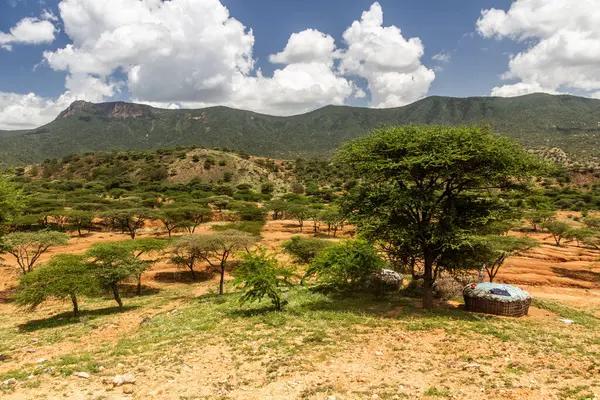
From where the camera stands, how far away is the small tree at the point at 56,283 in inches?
727

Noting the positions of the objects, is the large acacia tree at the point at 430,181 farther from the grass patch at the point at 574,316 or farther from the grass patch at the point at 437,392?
the grass patch at the point at 437,392

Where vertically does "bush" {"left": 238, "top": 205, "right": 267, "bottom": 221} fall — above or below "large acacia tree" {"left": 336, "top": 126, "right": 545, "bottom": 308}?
below

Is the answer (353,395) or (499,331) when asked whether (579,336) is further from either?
(353,395)

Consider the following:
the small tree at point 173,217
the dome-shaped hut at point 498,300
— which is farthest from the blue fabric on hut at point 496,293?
the small tree at point 173,217

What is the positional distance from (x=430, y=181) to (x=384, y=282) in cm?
845

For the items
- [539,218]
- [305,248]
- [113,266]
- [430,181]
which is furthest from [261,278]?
[539,218]

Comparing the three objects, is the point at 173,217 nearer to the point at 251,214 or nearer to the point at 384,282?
the point at 251,214

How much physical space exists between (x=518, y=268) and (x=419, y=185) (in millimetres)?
28077

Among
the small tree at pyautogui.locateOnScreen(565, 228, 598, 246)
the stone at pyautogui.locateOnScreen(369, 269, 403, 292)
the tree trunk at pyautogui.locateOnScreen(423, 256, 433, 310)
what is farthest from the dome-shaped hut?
the small tree at pyautogui.locateOnScreen(565, 228, 598, 246)

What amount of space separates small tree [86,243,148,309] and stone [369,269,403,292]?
15.9 metres

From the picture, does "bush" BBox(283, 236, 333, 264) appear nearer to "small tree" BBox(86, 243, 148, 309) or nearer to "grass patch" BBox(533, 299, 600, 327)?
"small tree" BBox(86, 243, 148, 309)

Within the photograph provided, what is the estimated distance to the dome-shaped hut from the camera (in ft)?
55.2

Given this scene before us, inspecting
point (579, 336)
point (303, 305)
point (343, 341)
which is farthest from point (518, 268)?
point (343, 341)

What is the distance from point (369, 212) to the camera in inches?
671
